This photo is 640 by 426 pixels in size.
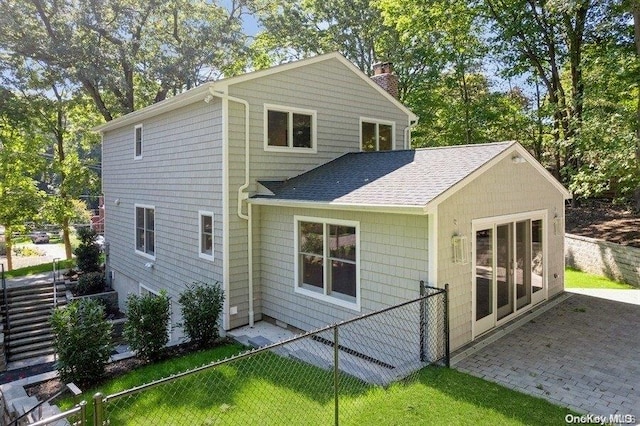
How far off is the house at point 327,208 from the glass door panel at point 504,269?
0.03 meters

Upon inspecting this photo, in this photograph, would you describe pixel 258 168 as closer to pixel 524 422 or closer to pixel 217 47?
pixel 524 422

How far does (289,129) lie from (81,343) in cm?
613

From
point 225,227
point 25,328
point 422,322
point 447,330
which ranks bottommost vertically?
point 25,328

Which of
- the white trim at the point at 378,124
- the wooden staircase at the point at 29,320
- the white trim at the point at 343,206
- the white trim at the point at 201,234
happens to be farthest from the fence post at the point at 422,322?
the wooden staircase at the point at 29,320

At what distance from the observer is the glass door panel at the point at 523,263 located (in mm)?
8633

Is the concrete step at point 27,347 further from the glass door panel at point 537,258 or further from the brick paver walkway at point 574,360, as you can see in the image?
the glass door panel at point 537,258

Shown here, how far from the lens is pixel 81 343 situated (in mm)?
6957

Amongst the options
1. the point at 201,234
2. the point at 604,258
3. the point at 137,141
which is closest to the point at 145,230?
the point at 137,141

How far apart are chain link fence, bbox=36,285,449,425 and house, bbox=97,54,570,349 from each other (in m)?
0.47

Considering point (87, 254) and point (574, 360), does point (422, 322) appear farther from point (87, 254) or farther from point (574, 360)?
point (87, 254)

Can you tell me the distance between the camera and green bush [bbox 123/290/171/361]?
7.66m

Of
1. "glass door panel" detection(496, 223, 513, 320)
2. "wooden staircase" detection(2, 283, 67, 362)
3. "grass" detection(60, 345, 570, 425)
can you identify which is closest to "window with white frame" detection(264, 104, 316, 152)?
"glass door panel" detection(496, 223, 513, 320)

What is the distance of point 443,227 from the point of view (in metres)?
6.61

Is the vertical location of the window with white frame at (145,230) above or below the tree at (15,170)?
below
